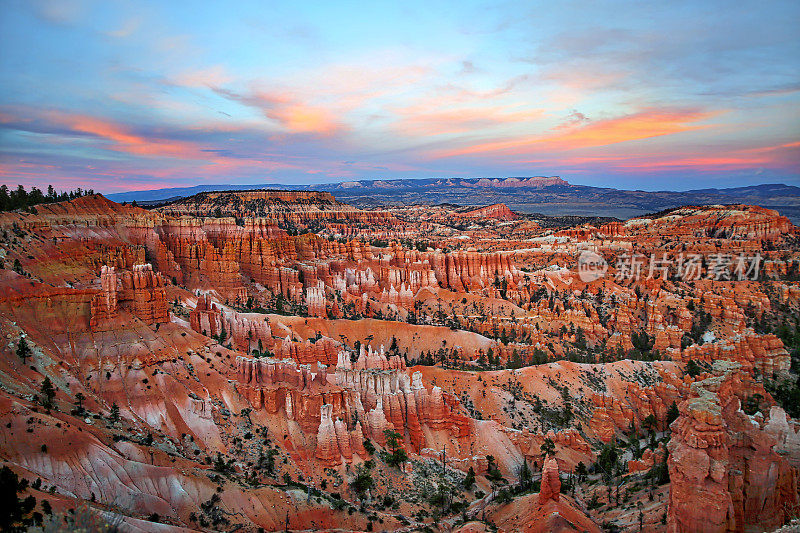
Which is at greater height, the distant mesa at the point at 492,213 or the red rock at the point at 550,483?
the distant mesa at the point at 492,213

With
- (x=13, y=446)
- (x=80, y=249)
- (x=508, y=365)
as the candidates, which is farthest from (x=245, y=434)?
(x=508, y=365)

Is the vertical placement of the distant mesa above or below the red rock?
above

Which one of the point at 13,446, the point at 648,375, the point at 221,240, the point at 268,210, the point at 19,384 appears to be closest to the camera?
the point at 13,446

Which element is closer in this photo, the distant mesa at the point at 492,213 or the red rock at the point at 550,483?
the red rock at the point at 550,483

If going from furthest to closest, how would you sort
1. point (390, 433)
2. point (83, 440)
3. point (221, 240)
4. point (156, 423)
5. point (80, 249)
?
point (221, 240)
point (80, 249)
point (390, 433)
point (156, 423)
point (83, 440)

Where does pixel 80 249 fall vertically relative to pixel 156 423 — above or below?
above

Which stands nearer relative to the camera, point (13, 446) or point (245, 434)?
point (13, 446)

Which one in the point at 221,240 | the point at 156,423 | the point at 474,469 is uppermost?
the point at 221,240

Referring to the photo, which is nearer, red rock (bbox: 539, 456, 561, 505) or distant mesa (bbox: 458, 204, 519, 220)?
red rock (bbox: 539, 456, 561, 505)

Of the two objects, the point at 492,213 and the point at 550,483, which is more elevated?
the point at 492,213

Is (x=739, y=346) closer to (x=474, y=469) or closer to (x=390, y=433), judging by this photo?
(x=474, y=469)

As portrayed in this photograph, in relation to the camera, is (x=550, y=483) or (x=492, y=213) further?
(x=492, y=213)
